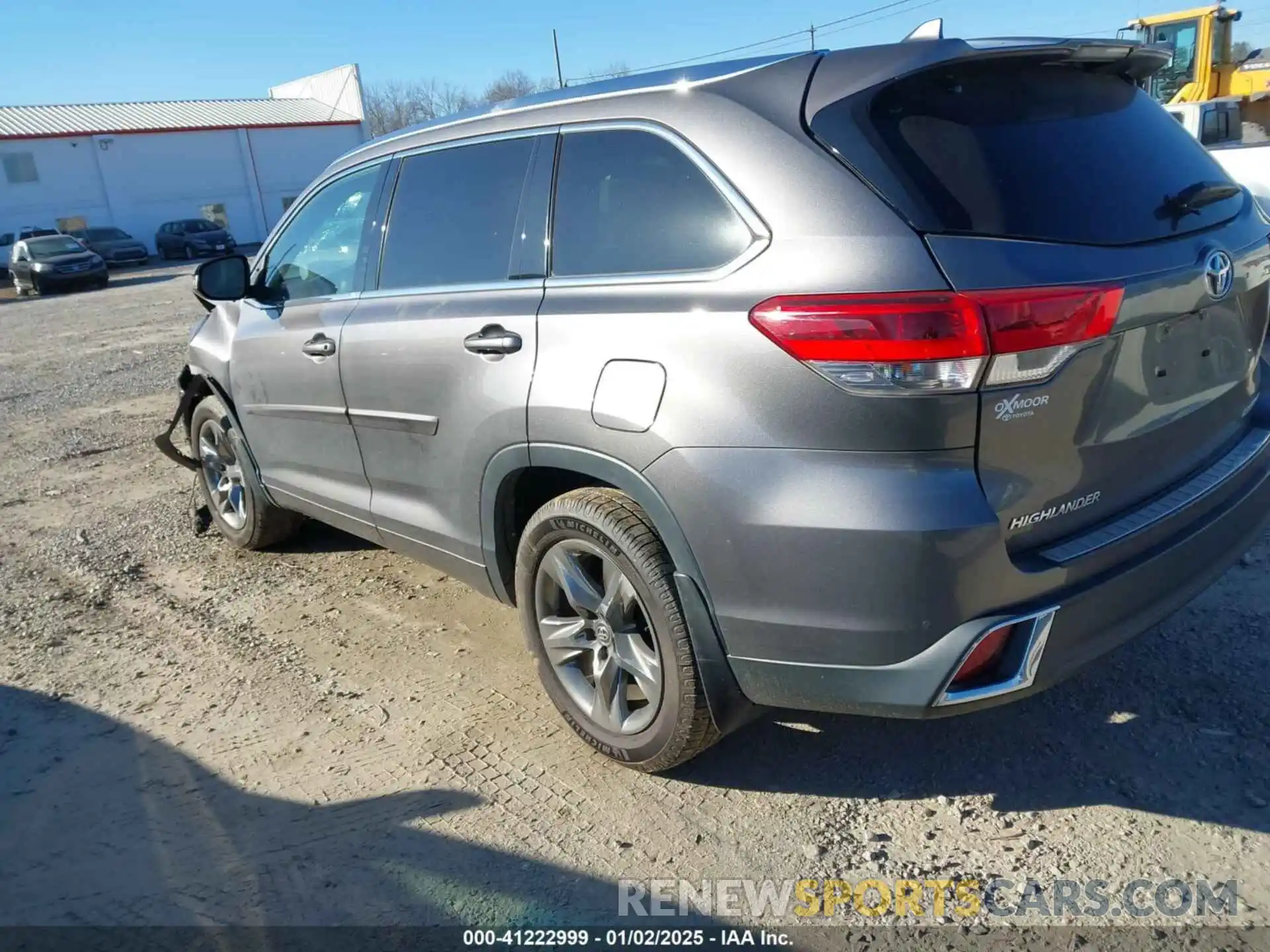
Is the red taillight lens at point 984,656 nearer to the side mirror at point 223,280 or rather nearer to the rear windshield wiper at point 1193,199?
the rear windshield wiper at point 1193,199

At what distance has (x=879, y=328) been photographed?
2.21m

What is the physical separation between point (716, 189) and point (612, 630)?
1.28 meters

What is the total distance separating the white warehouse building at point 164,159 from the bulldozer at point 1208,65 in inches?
1337

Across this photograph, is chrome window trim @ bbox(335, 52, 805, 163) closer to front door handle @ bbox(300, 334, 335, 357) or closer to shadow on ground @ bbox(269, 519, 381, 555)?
front door handle @ bbox(300, 334, 335, 357)

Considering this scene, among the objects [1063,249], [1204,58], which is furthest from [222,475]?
[1204,58]

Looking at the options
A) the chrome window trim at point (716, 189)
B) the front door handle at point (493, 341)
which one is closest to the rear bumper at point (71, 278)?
the front door handle at point (493, 341)

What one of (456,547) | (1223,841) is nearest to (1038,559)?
(1223,841)

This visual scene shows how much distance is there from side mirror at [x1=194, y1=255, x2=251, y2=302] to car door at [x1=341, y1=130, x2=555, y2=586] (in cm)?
110

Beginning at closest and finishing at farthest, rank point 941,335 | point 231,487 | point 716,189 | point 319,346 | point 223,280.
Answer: point 941,335
point 716,189
point 319,346
point 223,280
point 231,487

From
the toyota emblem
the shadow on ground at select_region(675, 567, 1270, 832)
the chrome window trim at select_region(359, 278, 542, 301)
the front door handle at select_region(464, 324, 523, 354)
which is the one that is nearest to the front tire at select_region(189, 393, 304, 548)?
Answer: the chrome window trim at select_region(359, 278, 542, 301)

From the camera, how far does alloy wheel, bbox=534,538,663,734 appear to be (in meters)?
2.89

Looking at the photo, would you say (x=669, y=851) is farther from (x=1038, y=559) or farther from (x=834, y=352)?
(x=834, y=352)

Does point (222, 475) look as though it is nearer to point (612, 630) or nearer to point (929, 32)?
point (612, 630)

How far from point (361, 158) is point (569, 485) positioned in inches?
71.2
